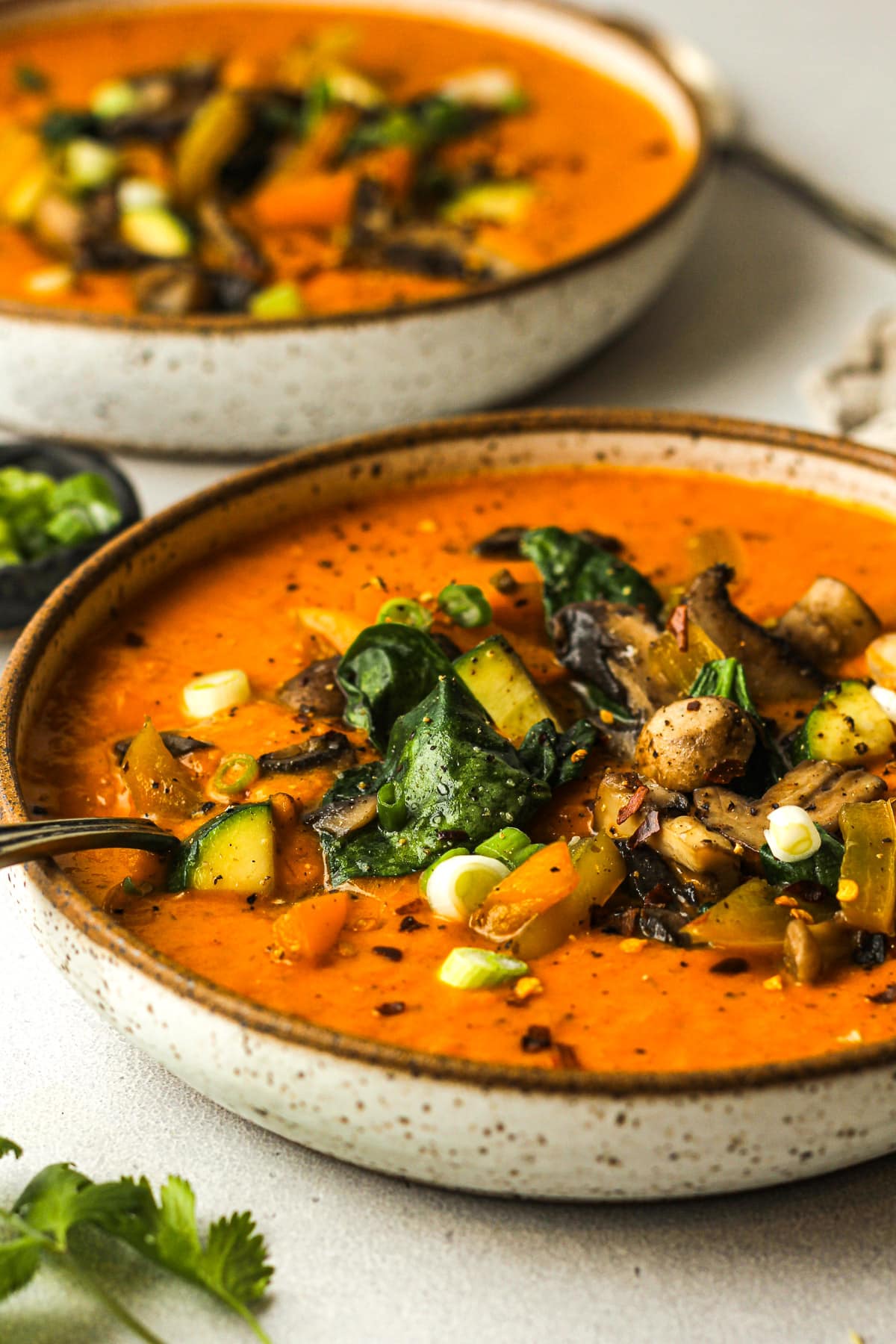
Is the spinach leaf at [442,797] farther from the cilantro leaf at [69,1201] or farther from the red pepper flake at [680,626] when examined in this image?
the cilantro leaf at [69,1201]

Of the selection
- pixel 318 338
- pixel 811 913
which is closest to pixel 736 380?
pixel 318 338

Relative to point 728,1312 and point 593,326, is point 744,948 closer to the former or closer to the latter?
point 728,1312

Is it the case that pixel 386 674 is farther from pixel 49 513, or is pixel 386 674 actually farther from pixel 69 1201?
pixel 49 513

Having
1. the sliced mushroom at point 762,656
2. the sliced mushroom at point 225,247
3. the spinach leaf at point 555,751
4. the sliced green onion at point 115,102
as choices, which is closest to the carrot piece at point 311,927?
the spinach leaf at point 555,751

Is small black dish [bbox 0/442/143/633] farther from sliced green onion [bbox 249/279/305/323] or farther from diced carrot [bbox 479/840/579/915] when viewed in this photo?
diced carrot [bbox 479/840/579/915]

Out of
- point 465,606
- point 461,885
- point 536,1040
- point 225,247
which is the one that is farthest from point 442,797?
point 225,247

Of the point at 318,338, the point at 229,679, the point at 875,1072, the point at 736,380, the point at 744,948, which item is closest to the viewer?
the point at 875,1072
